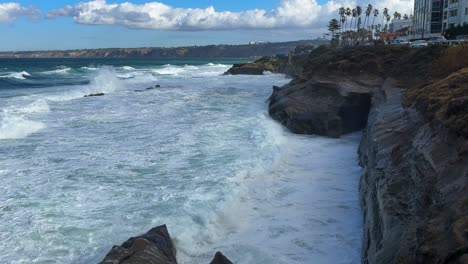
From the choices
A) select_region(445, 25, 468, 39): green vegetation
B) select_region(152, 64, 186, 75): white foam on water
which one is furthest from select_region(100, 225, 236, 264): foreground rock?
select_region(152, 64, 186, 75): white foam on water

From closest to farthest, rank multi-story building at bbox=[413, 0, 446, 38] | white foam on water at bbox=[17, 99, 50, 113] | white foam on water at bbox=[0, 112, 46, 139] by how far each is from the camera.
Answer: white foam on water at bbox=[0, 112, 46, 139]
white foam on water at bbox=[17, 99, 50, 113]
multi-story building at bbox=[413, 0, 446, 38]

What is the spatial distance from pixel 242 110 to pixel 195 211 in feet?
56.6

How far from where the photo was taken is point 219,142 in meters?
18.2

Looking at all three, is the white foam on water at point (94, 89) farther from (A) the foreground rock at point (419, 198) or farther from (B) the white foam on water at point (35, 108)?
(A) the foreground rock at point (419, 198)

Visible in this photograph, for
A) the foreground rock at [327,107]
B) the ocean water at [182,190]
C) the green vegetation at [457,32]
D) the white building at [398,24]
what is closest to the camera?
the ocean water at [182,190]

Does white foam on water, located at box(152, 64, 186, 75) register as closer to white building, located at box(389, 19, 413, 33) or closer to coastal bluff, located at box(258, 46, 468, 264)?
white building, located at box(389, 19, 413, 33)

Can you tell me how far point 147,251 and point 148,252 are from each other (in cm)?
3

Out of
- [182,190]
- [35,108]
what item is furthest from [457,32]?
[182,190]

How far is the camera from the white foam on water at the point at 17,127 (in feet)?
67.3

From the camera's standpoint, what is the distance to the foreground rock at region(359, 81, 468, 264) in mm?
5562

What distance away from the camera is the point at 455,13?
178 ft

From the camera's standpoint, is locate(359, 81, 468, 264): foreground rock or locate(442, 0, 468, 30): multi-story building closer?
locate(359, 81, 468, 264): foreground rock

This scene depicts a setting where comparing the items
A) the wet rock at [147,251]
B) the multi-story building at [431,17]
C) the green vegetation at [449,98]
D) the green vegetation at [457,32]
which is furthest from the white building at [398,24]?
the wet rock at [147,251]

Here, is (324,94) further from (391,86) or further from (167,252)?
(167,252)
